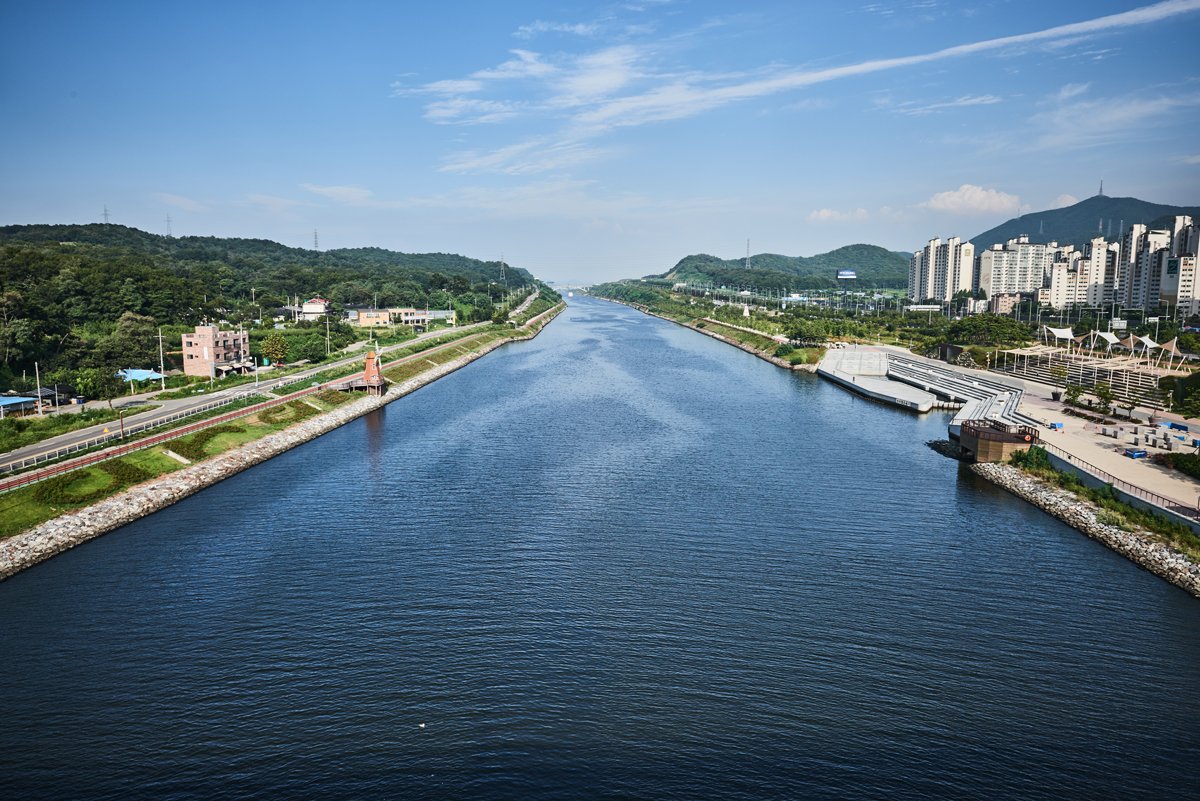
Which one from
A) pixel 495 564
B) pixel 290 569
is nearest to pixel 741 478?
pixel 495 564

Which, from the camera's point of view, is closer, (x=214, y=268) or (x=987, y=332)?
(x=987, y=332)

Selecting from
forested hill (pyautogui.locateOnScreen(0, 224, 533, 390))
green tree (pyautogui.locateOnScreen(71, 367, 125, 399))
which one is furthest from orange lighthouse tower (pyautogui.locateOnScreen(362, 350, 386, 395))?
forested hill (pyautogui.locateOnScreen(0, 224, 533, 390))

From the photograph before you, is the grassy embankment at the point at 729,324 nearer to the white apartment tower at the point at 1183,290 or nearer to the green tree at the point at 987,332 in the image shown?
the green tree at the point at 987,332

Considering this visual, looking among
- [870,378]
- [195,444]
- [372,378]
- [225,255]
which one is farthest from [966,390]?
[225,255]

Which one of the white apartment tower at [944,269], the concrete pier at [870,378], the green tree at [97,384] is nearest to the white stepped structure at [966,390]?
the concrete pier at [870,378]

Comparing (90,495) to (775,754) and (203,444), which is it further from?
(775,754)

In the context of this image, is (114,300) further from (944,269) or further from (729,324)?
(944,269)
